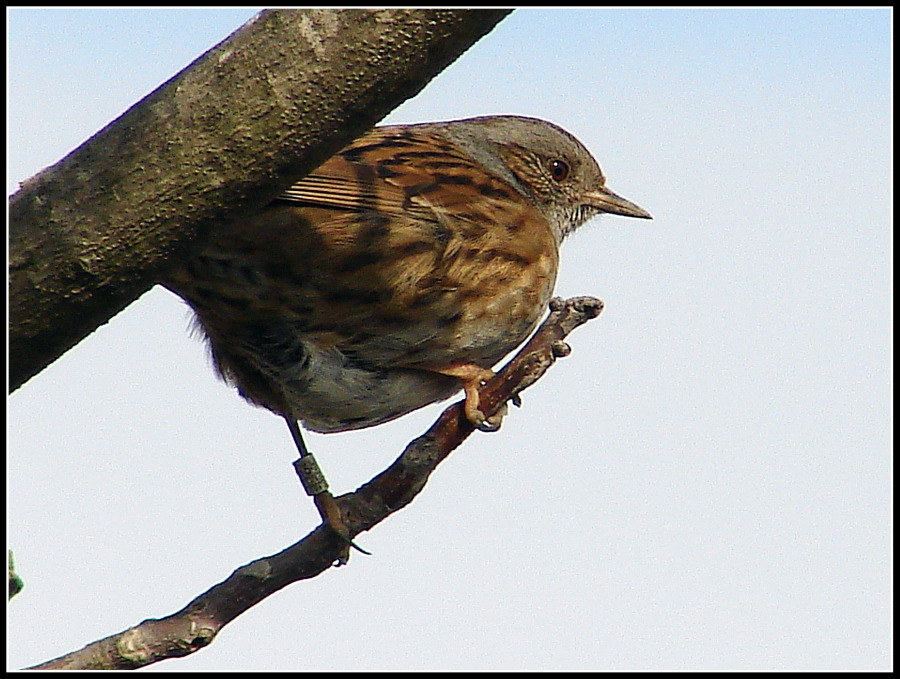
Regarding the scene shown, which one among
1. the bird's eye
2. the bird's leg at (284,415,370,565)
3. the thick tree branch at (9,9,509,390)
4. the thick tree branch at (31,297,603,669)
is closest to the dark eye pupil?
the bird's eye

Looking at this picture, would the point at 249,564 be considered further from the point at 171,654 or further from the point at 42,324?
the point at 42,324

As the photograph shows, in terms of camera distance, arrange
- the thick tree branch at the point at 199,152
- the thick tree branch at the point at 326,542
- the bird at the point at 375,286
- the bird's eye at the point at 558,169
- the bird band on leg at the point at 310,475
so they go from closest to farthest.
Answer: the thick tree branch at the point at 199,152, the thick tree branch at the point at 326,542, the bird at the point at 375,286, the bird band on leg at the point at 310,475, the bird's eye at the point at 558,169

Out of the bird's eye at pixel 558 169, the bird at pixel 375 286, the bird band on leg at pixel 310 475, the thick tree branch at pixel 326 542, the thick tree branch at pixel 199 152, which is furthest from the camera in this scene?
the bird's eye at pixel 558 169

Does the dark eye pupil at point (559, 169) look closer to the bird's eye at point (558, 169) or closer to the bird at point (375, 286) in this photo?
the bird's eye at point (558, 169)

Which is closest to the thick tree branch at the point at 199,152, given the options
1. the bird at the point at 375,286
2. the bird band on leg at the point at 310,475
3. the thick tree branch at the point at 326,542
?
the thick tree branch at the point at 326,542

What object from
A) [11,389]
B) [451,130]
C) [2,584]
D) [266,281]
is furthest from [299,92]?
[451,130]

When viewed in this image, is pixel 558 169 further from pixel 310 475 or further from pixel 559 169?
pixel 310 475
